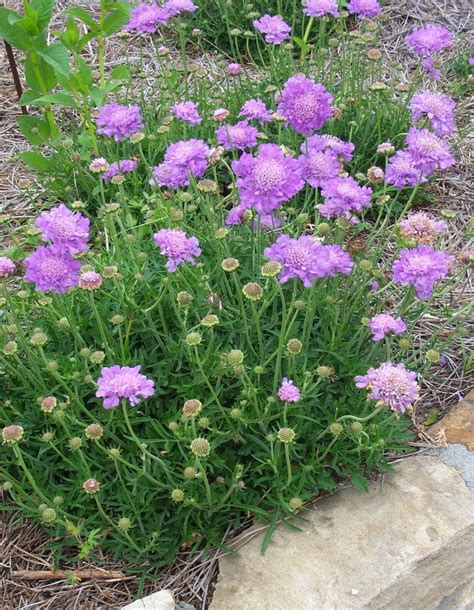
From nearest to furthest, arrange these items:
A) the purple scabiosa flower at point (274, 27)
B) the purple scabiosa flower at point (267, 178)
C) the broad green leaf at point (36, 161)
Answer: the purple scabiosa flower at point (267, 178) < the purple scabiosa flower at point (274, 27) < the broad green leaf at point (36, 161)

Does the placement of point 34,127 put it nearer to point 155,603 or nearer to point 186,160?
point 186,160

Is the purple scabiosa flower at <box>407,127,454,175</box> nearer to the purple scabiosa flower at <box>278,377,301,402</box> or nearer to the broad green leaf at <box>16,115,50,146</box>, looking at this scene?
the purple scabiosa flower at <box>278,377,301,402</box>

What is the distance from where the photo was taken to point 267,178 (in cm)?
222

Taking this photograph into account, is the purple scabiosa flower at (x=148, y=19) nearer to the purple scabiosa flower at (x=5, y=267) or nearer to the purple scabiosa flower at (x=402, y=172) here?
the purple scabiosa flower at (x=402, y=172)

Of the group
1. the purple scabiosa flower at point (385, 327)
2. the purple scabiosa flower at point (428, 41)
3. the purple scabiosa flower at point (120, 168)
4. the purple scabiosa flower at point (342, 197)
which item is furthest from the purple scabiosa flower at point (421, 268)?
the purple scabiosa flower at point (428, 41)

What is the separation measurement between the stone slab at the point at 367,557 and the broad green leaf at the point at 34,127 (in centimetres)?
247

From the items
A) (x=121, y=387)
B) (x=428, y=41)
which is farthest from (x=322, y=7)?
(x=121, y=387)

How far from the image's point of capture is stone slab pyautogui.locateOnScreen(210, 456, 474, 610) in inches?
87.6

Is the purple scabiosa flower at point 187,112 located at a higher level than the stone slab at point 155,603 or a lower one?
higher

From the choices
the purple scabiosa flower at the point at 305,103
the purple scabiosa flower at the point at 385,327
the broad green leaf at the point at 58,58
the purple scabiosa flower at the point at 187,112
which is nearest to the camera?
the purple scabiosa flower at the point at 385,327

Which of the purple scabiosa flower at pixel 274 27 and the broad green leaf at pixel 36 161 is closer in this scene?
the purple scabiosa flower at pixel 274 27

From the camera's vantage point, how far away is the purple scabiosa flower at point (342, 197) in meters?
2.42

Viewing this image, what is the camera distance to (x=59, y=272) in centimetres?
228

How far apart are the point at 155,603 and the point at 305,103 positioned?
174 centimetres
